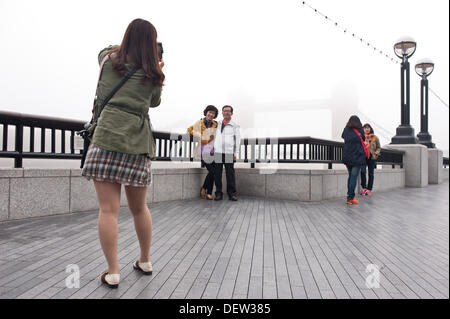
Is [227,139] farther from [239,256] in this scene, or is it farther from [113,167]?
[113,167]

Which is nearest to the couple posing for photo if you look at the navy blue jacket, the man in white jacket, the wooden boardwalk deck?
the man in white jacket

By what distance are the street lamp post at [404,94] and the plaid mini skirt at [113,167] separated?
13331 mm

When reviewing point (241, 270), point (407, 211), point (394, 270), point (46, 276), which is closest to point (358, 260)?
point (394, 270)

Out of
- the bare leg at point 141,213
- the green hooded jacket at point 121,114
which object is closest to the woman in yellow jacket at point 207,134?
the bare leg at point 141,213

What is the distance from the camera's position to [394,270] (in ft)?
9.45

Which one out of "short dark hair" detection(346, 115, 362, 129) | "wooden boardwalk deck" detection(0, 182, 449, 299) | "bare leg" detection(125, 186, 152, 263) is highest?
"short dark hair" detection(346, 115, 362, 129)

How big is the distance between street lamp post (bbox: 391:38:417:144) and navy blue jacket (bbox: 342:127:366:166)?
23.9ft

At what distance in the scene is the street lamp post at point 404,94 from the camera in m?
12.5

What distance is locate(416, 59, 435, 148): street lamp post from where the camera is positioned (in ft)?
51.7

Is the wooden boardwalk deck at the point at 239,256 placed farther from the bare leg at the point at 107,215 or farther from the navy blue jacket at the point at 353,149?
the navy blue jacket at the point at 353,149

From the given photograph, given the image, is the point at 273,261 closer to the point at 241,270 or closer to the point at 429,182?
the point at 241,270

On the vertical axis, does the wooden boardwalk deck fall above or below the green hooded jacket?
below

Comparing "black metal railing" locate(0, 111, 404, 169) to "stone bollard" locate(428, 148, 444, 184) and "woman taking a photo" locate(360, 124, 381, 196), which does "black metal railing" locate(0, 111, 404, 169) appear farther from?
"stone bollard" locate(428, 148, 444, 184)
